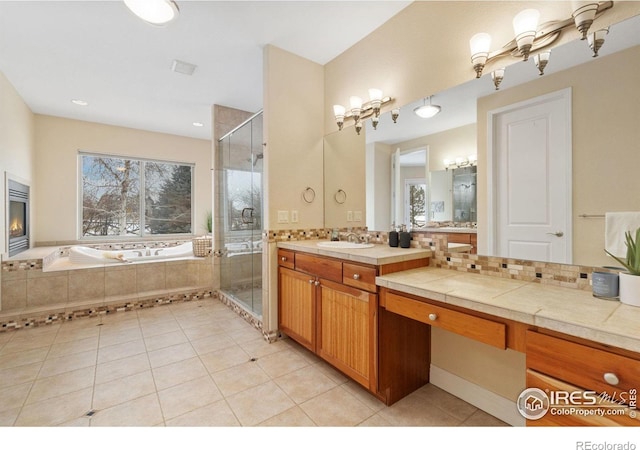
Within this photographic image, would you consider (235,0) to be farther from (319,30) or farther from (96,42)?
(96,42)

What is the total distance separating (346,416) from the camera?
1.53 m

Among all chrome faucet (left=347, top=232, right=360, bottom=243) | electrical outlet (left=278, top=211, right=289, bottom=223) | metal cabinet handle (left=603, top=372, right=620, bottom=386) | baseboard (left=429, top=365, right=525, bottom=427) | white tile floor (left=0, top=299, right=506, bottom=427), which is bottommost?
white tile floor (left=0, top=299, right=506, bottom=427)

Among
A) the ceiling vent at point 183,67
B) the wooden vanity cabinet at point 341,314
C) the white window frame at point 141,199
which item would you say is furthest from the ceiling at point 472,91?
the white window frame at point 141,199

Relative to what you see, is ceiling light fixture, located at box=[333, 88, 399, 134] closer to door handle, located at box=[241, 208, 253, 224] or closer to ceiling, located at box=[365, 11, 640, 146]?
ceiling, located at box=[365, 11, 640, 146]

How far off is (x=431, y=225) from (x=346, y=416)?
4.15 ft

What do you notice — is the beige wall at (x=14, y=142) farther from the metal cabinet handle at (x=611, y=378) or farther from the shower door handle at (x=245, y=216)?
the metal cabinet handle at (x=611, y=378)

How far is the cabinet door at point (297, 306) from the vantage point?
2078 millimetres

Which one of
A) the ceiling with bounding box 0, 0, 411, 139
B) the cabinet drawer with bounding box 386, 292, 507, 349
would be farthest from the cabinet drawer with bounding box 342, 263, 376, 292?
the ceiling with bounding box 0, 0, 411, 139

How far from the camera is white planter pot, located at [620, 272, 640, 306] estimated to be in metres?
1.00

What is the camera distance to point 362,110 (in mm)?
2322

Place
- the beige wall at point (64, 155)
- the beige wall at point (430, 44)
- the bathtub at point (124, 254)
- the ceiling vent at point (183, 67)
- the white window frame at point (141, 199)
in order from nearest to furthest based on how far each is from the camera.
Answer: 1. the beige wall at point (430, 44)
2. the ceiling vent at point (183, 67)
3. the bathtub at point (124, 254)
4. the beige wall at point (64, 155)
5. the white window frame at point (141, 199)

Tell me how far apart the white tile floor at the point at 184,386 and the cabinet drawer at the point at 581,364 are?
79 centimetres

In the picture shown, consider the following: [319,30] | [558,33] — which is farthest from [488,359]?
[319,30]

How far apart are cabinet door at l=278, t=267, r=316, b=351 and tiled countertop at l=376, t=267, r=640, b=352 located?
743 mm
